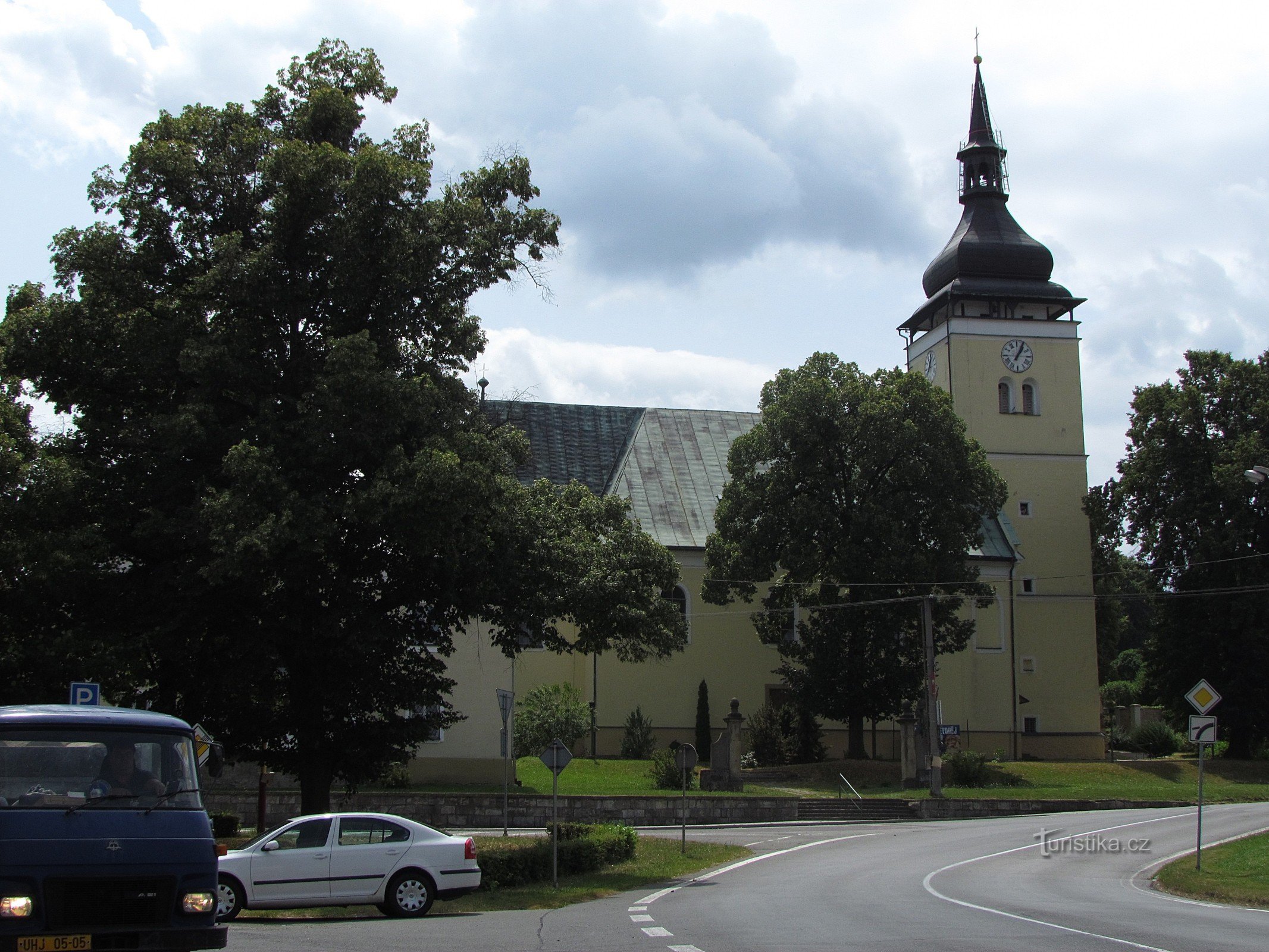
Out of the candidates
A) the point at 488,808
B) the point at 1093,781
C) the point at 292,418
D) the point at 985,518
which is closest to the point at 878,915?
the point at 292,418

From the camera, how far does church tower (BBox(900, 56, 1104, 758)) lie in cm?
5128

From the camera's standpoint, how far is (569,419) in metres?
54.3

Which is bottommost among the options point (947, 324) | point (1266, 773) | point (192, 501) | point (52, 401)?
point (1266, 773)

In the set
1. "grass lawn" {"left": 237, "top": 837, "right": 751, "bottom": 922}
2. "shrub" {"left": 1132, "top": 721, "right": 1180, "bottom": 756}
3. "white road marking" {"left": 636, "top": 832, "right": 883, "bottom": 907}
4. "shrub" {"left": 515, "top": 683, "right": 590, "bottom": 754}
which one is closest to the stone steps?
"white road marking" {"left": 636, "top": 832, "right": 883, "bottom": 907}

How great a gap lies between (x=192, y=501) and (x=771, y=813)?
19850 mm

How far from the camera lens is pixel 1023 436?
53.2 m

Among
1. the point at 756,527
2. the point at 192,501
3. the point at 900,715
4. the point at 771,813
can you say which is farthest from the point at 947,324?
the point at 192,501

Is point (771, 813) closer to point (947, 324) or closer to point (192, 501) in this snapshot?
point (192, 501)

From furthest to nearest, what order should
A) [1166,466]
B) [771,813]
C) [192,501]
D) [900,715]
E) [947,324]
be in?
[947,324]
[1166,466]
[900,715]
[771,813]
[192,501]

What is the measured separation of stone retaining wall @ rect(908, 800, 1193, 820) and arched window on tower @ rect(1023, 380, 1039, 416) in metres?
20.7

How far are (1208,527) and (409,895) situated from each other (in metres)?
40.2

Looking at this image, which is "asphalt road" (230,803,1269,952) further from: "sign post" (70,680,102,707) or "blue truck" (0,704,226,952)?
"blue truck" (0,704,226,952)

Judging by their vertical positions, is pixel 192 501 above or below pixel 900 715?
above

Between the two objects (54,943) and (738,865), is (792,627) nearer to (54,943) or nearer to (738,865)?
(738,865)
